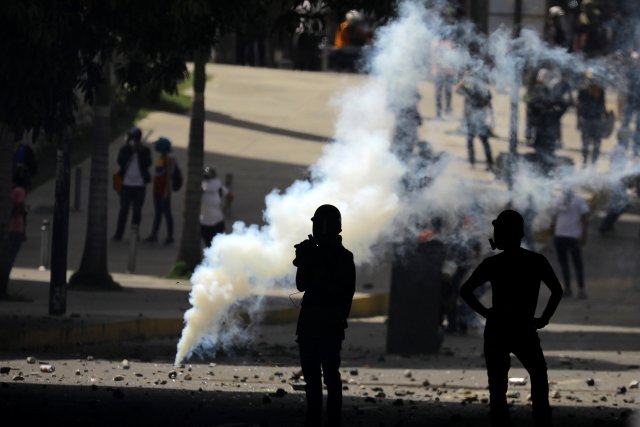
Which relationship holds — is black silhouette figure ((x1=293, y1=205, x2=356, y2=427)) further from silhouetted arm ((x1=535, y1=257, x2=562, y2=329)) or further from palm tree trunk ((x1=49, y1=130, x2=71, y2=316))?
palm tree trunk ((x1=49, y1=130, x2=71, y2=316))

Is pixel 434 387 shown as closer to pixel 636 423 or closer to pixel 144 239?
pixel 636 423

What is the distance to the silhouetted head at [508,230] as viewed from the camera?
8.81 metres

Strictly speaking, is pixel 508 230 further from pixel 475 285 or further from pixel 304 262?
pixel 304 262

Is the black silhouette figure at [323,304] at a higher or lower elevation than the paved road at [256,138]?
lower

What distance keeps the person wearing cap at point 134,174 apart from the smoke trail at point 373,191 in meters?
5.29

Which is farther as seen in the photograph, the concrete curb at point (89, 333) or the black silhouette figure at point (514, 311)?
the concrete curb at point (89, 333)

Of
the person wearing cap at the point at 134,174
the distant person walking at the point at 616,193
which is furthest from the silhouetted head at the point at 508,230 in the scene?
the person wearing cap at the point at 134,174

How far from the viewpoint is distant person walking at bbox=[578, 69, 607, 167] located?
2170cm

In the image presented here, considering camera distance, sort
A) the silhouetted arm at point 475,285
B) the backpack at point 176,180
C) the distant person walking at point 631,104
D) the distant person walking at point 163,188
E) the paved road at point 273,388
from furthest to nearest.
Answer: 1. the backpack at point 176,180
2. the distant person walking at point 163,188
3. the distant person walking at point 631,104
4. the paved road at point 273,388
5. the silhouetted arm at point 475,285

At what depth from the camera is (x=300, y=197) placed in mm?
13492

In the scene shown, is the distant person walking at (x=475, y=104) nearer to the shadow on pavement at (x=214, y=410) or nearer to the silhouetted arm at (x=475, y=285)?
the shadow on pavement at (x=214, y=410)

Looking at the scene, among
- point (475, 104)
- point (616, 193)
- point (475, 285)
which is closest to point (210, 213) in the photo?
point (475, 104)

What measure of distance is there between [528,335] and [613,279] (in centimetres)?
1258

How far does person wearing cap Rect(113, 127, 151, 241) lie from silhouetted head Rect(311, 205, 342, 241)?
491 inches
